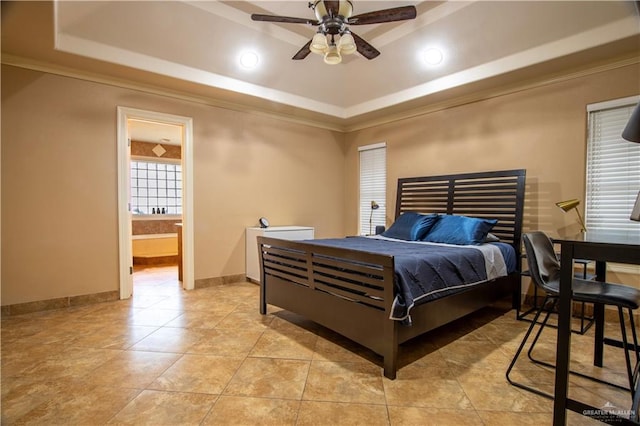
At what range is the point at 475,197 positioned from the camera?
3.99 m

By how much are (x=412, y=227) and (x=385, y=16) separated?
7.73ft

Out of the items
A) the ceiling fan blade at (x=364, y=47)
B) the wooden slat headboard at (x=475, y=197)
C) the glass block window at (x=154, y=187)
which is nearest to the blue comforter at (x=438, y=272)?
the wooden slat headboard at (x=475, y=197)

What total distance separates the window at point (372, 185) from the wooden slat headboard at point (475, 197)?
1.55ft

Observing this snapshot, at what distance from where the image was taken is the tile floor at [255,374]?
1.66 m

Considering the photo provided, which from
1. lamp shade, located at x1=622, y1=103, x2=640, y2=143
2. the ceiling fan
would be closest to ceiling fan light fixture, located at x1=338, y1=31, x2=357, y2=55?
the ceiling fan

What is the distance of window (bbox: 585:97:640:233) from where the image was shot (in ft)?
9.77

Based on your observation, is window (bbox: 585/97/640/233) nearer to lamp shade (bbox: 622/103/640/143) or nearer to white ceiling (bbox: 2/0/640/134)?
white ceiling (bbox: 2/0/640/134)

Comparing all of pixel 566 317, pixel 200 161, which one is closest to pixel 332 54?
pixel 200 161

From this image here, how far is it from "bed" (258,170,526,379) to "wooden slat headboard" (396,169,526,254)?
11 millimetres

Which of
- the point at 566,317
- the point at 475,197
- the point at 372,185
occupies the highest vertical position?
the point at 372,185

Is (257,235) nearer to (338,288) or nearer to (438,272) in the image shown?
(338,288)

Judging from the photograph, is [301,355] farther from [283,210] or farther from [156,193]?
[156,193]

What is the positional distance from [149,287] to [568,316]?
4.54m

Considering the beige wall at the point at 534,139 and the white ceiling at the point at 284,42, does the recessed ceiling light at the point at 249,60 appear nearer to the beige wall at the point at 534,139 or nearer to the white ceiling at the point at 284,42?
the white ceiling at the point at 284,42
